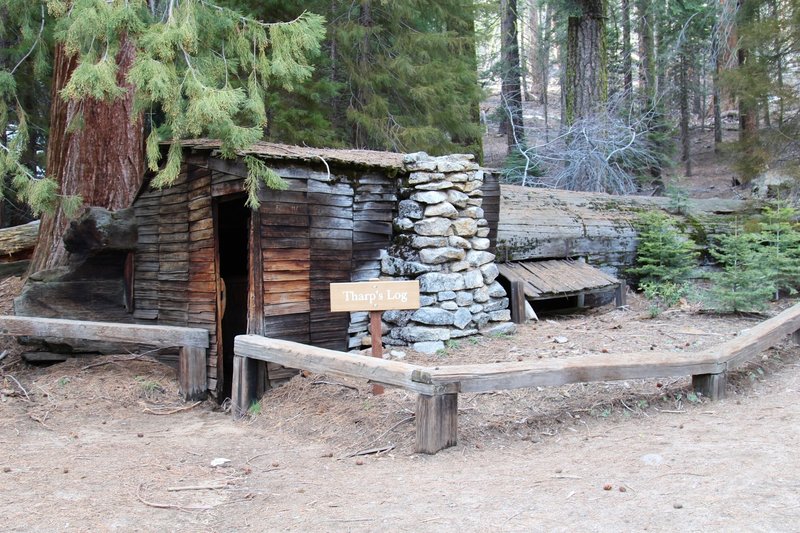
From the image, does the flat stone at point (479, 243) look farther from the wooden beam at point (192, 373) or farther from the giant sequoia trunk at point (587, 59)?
the giant sequoia trunk at point (587, 59)

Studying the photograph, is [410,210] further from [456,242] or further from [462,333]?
[462,333]

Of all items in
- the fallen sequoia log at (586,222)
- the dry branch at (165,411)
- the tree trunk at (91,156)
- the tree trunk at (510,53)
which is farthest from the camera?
the tree trunk at (510,53)

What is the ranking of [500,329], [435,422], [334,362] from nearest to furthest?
[435,422], [334,362], [500,329]

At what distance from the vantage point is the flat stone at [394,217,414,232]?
782cm

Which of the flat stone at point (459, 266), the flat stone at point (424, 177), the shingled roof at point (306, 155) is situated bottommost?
the flat stone at point (459, 266)

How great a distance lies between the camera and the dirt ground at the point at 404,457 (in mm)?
3633

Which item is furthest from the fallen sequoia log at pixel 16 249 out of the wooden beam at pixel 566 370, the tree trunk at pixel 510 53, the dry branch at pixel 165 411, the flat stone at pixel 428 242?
the tree trunk at pixel 510 53

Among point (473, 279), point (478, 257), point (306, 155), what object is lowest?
point (473, 279)

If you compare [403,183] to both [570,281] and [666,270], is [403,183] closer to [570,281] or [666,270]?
[570,281]

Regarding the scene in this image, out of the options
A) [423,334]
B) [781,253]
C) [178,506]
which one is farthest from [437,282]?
[781,253]

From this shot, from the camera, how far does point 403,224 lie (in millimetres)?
7848

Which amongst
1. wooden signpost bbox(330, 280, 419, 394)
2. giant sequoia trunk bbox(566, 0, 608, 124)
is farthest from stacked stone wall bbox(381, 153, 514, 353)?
giant sequoia trunk bbox(566, 0, 608, 124)

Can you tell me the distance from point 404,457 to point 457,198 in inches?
152

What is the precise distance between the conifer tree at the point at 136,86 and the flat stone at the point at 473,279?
8.90ft
